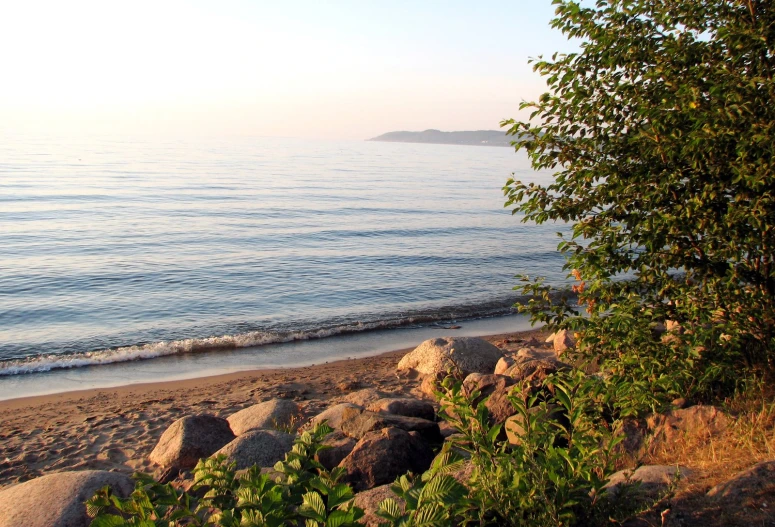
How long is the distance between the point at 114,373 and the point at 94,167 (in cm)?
5374

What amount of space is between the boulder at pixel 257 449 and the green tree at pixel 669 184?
322cm

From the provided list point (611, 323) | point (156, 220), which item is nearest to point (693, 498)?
point (611, 323)

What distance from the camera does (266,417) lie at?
863 cm

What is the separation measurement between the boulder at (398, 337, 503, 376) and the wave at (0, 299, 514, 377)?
4.08m

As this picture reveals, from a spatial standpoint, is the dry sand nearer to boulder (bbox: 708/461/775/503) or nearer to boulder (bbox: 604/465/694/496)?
boulder (bbox: 604/465/694/496)

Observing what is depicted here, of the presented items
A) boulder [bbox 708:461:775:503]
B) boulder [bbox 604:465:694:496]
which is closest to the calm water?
boulder [bbox 604:465:694:496]

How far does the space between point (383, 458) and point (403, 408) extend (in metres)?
2.42

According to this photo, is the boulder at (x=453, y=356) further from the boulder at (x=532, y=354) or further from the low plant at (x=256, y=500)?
the low plant at (x=256, y=500)

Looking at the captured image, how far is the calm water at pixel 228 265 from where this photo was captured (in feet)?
51.5

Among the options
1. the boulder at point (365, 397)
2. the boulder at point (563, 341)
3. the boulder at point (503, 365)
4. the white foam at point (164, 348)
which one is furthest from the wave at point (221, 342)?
the boulder at point (365, 397)

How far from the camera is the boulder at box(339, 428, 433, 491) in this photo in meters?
5.59

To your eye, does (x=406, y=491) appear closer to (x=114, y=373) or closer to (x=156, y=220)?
(x=114, y=373)

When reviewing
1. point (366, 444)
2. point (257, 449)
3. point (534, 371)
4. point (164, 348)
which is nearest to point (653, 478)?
point (366, 444)

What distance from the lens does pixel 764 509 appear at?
3789 millimetres
